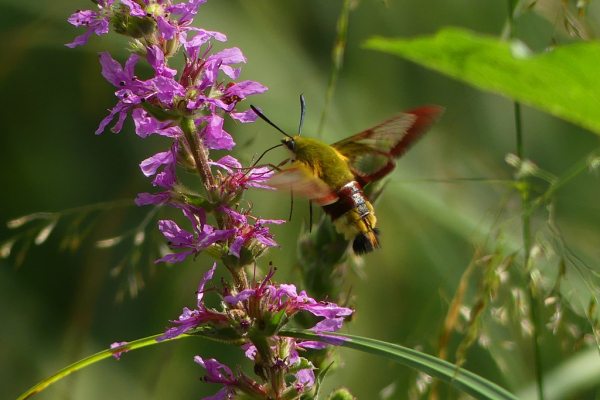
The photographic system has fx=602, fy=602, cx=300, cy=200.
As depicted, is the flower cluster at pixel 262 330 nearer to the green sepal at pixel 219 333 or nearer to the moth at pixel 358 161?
the green sepal at pixel 219 333

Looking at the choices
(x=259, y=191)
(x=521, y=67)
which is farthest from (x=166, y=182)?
(x=259, y=191)

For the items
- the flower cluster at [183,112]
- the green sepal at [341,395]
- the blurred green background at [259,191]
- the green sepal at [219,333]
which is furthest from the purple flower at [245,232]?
the blurred green background at [259,191]

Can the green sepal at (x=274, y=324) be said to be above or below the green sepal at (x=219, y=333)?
above

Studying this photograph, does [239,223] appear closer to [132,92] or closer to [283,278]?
[132,92]

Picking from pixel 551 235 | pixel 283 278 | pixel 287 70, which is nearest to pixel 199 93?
pixel 551 235

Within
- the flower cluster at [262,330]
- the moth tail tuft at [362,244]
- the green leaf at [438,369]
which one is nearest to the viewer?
the green leaf at [438,369]

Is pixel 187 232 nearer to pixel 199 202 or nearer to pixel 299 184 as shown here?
pixel 199 202

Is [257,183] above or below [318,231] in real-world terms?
above
